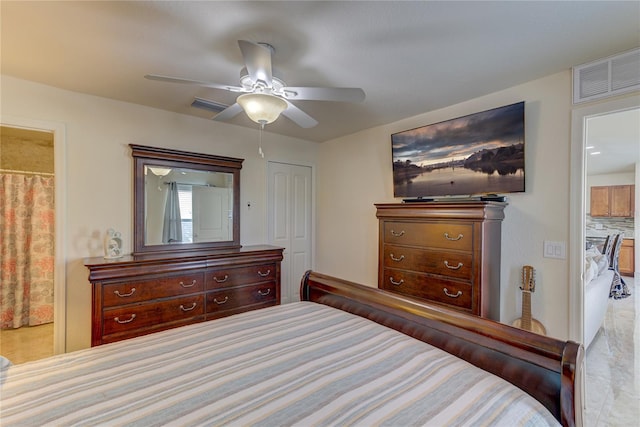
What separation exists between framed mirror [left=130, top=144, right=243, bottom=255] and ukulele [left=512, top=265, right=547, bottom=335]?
2.91 m

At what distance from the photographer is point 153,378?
1.09 metres

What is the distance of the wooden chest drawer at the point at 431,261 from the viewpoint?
7.45 ft

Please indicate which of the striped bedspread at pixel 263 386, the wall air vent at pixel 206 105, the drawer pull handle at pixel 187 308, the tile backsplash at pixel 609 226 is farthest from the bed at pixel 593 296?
the tile backsplash at pixel 609 226

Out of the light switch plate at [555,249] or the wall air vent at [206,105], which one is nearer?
the light switch plate at [555,249]

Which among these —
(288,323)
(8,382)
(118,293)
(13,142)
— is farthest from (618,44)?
(13,142)

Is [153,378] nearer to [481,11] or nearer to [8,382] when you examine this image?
[8,382]

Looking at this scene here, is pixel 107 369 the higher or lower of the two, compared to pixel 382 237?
lower

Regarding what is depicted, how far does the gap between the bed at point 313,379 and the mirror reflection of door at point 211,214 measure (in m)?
1.92

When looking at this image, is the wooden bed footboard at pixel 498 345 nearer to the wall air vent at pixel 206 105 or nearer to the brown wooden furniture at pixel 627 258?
the wall air vent at pixel 206 105

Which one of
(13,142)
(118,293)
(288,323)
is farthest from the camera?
(13,142)

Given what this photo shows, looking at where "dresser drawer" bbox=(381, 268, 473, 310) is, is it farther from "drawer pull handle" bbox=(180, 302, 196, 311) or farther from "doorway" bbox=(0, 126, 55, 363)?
"doorway" bbox=(0, 126, 55, 363)

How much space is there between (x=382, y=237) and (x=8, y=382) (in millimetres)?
2569

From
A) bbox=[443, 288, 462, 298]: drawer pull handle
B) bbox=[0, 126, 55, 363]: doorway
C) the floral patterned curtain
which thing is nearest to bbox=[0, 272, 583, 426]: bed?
bbox=[443, 288, 462, 298]: drawer pull handle

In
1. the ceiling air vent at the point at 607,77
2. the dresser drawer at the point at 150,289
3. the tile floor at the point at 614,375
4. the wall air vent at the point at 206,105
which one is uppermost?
the wall air vent at the point at 206,105
